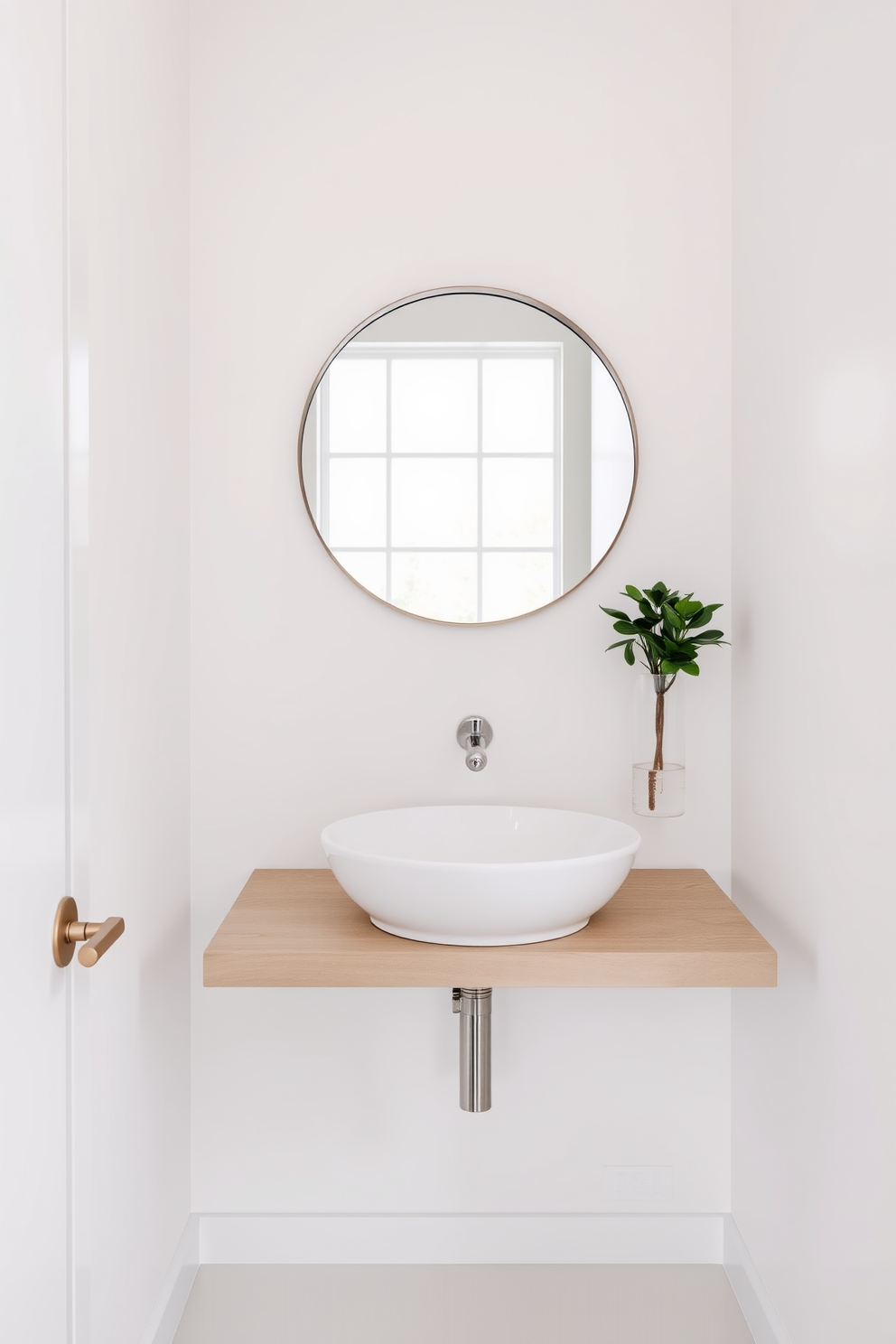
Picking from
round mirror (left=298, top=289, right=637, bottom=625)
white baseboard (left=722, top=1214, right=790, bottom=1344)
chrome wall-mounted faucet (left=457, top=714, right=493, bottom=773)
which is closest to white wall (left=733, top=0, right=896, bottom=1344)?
white baseboard (left=722, top=1214, right=790, bottom=1344)

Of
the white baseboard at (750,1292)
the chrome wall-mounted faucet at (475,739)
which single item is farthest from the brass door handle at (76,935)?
the white baseboard at (750,1292)

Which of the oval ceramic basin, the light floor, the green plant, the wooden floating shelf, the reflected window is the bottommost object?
the light floor

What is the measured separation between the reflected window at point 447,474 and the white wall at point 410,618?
0.22 ft

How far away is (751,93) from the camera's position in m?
1.77

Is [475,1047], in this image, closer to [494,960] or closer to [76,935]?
[494,960]

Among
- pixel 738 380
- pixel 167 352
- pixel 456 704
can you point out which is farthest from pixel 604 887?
pixel 167 352

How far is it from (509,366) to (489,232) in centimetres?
26

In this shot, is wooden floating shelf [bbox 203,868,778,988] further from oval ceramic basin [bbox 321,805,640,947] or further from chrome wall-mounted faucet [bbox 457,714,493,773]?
Answer: chrome wall-mounted faucet [bbox 457,714,493,773]

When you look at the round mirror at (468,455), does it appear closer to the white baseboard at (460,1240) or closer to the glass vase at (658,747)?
the glass vase at (658,747)

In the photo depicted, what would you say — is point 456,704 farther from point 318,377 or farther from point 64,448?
point 64,448

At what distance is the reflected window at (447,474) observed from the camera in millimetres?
1897

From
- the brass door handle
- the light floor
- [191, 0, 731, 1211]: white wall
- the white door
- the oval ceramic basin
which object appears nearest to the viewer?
the white door

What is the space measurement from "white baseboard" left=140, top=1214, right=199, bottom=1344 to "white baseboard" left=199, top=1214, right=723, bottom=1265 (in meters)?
0.06

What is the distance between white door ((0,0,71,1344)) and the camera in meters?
0.95
